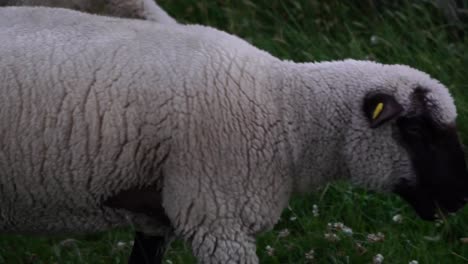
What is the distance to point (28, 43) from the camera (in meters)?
3.83

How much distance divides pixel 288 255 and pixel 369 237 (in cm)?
35

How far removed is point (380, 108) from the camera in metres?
3.81

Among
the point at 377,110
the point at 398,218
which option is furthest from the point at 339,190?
the point at 377,110

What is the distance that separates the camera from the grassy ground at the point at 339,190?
15.6 ft

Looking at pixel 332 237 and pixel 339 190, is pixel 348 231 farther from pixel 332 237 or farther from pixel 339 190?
pixel 339 190

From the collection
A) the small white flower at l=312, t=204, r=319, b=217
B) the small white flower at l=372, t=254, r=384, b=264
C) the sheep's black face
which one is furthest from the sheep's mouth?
the small white flower at l=312, t=204, r=319, b=217

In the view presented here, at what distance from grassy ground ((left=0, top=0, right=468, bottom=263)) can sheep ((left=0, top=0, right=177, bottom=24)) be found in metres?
0.96

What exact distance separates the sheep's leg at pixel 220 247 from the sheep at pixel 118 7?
116cm

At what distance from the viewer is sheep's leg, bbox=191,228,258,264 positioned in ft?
12.3

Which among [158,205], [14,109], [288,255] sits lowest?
[288,255]

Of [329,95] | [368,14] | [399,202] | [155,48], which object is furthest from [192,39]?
[368,14]

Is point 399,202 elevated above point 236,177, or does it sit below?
below

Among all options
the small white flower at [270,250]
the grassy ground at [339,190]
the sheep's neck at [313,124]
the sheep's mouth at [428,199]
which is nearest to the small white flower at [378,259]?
the grassy ground at [339,190]

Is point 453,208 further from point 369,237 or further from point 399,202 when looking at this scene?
point 399,202
